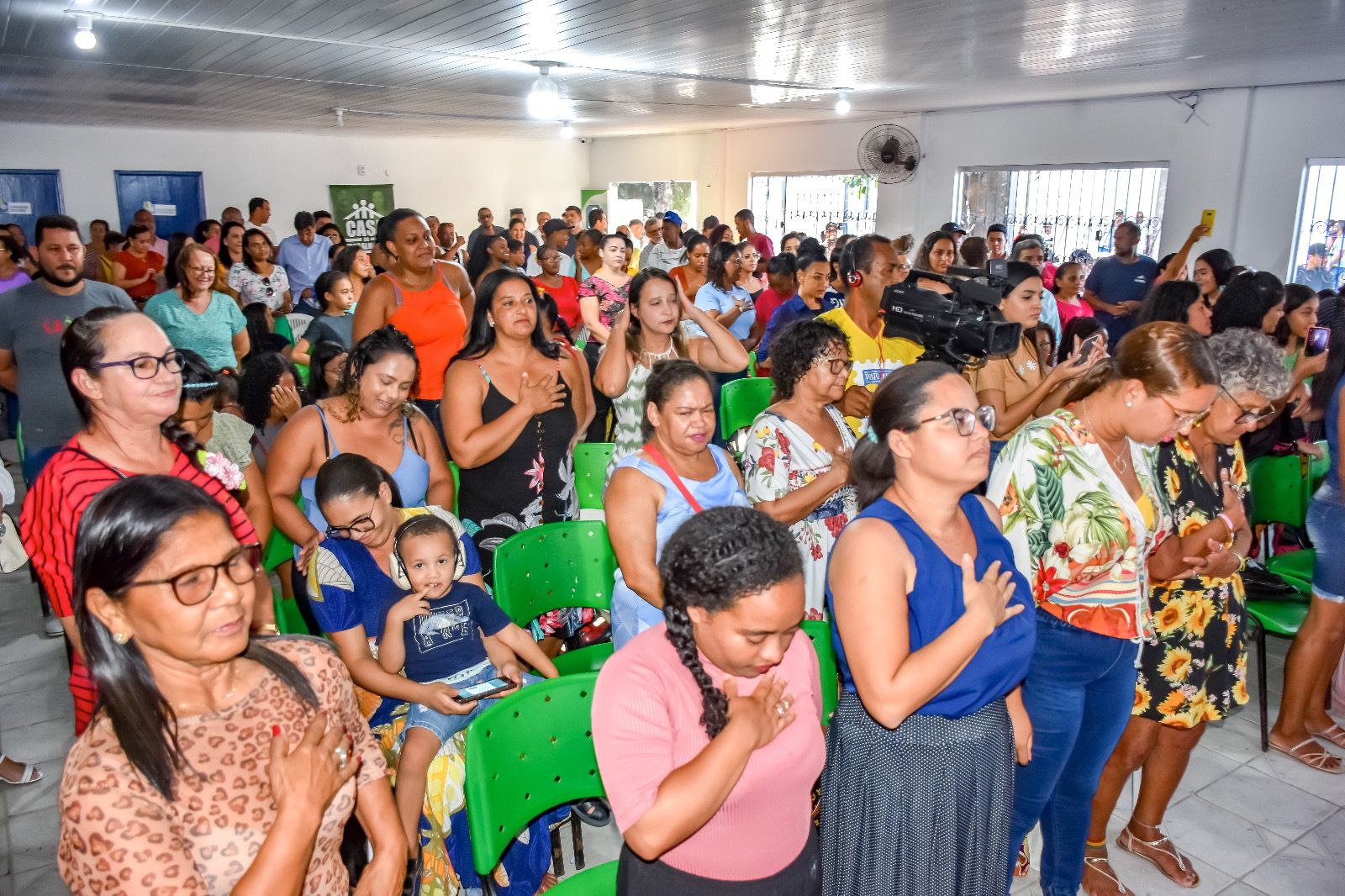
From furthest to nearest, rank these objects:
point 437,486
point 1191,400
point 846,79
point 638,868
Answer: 1. point 846,79
2. point 437,486
3. point 1191,400
4. point 638,868

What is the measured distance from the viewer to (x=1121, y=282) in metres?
7.51

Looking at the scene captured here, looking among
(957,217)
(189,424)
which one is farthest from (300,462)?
(957,217)

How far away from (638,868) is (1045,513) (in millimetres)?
1312

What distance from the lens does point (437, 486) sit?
123 inches

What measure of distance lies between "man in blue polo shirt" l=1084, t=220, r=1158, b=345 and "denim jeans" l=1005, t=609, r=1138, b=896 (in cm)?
564

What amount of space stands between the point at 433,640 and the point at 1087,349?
2.57 m

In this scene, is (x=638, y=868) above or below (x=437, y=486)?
below

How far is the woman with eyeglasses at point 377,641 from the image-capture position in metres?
2.25

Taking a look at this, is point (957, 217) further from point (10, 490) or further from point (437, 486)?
point (10, 490)

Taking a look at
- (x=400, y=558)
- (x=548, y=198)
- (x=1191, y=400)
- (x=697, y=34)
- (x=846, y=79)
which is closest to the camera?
(x=1191, y=400)

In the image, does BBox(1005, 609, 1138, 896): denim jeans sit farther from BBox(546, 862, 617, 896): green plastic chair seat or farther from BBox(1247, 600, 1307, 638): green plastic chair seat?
BBox(1247, 600, 1307, 638): green plastic chair seat

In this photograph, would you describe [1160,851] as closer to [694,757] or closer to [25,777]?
[694,757]

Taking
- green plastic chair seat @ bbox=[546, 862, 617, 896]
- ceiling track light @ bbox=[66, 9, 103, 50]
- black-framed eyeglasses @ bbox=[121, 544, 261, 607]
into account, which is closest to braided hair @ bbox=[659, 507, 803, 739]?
green plastic chair seat @ bbox=[546, 862, 617, 896]

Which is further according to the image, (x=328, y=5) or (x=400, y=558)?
(x=328, y=5)
